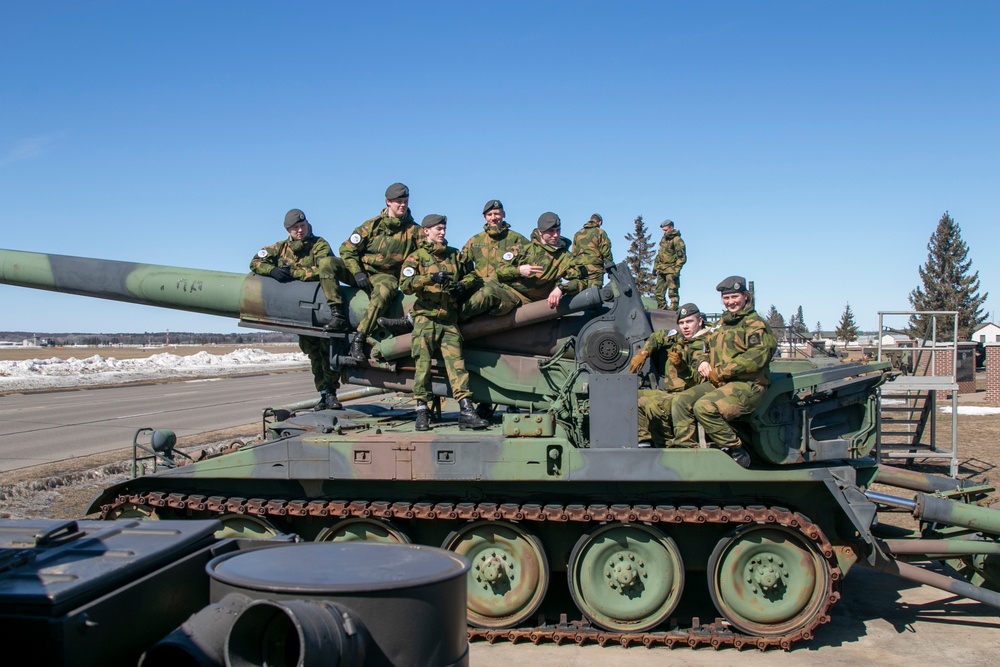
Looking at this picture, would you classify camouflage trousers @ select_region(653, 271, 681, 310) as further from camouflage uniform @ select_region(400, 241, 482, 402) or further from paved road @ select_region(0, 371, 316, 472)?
paved road @ select_region(0, 371, 316, 472)

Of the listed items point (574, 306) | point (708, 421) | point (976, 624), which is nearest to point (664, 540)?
point (708, 421)

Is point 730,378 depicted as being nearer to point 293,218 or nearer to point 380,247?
point 380,247

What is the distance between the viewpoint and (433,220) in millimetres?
8758

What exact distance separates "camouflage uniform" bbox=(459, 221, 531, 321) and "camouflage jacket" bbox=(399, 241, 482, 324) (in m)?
0.13

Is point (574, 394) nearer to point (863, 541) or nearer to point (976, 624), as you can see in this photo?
point (863, 541)

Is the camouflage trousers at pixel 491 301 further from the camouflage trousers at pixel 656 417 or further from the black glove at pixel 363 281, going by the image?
the camouflage trousers at pixel 656 417

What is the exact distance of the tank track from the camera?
24.6 ft

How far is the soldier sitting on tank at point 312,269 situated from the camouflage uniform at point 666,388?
3136 mm

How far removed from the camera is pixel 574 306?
27.9ft

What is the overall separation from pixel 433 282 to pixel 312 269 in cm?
180

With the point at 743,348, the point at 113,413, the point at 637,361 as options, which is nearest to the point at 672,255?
the point at 637,361

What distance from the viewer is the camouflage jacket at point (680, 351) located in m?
8.12

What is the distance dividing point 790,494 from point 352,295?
4.67 meters

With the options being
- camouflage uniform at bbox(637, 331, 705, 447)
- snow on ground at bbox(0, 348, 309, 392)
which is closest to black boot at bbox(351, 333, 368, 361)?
camouflage uniform at bbox(637, 331, 705, 447)
